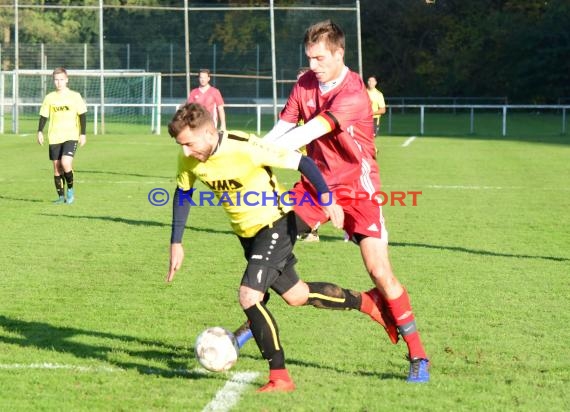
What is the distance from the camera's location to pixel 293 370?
20.1 ft

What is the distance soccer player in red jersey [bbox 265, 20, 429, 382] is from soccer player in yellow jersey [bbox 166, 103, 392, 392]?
0.84 ft

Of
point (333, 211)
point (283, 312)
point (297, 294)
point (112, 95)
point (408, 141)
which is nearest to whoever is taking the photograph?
point (333, 211)

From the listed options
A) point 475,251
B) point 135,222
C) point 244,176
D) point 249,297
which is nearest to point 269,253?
point 249,297

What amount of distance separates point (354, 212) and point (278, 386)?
114 centimetres

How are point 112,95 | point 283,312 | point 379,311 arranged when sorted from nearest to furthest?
point 379,311 → point 283,312 → point 112,95

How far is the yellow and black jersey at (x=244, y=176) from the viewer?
5688mm

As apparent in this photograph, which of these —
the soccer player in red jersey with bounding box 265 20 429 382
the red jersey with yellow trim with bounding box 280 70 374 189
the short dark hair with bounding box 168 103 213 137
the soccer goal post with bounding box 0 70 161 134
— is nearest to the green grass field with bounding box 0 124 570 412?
the soccer player in red jersey with bounding box 265 20 429 382

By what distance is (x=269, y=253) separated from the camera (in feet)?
18.8

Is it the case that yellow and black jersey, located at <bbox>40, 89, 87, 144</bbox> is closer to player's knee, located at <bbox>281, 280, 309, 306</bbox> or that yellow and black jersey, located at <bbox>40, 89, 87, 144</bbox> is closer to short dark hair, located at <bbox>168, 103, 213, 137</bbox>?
player's knee, located at <bbox>281, 280, 309, 306</bbox>

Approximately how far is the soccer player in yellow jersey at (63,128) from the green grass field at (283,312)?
0.41 meters

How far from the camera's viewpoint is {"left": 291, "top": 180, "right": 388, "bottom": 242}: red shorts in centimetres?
606

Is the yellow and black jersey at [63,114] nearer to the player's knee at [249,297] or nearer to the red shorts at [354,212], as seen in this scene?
the red shorts at [354,212]

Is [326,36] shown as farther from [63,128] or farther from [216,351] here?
[63,128]

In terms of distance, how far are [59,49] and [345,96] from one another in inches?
1338
